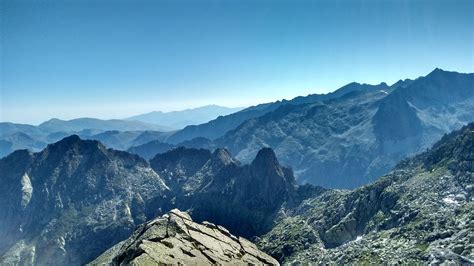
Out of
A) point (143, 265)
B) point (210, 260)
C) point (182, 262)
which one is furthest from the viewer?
point (210, 260)

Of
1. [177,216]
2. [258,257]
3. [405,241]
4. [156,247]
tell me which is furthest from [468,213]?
[156,247]

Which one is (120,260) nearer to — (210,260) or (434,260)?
(210,260)

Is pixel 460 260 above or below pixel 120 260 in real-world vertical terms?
below

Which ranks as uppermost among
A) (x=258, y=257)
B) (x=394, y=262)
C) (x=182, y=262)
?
(x=182, y=262)

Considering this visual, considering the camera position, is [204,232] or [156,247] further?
[204,232]

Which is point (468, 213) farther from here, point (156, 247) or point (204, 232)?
point (156, 247)

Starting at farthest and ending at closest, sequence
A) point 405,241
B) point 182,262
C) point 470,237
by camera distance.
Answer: point 405,241 < point 470,237 < point 182,262

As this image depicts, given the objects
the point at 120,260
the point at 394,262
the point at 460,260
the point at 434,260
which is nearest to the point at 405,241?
the point at 394,262
